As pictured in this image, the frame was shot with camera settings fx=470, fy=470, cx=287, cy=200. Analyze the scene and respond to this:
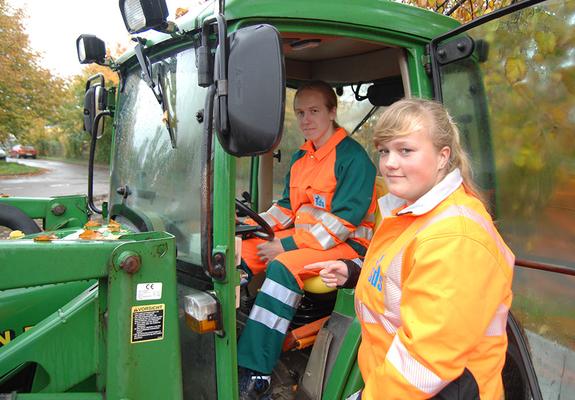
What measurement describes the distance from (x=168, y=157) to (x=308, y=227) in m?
0.78

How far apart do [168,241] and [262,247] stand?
90cm

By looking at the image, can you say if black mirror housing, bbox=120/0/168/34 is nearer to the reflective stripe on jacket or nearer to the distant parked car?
the reflective stripe on jacket

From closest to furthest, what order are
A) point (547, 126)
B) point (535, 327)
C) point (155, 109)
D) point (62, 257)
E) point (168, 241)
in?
1. point (62, 257)
2. point (168, 241)
3. point (547, 126)
4. point (155, 109)
5. point (535, 327)

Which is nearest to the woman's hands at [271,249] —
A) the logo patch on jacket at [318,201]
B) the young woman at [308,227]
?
the young woman at [308,227]

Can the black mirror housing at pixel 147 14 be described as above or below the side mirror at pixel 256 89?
above

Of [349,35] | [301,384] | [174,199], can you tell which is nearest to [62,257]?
[174,199]

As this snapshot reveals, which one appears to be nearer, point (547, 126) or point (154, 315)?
point (154, 315)

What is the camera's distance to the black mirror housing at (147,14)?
1.68 metres

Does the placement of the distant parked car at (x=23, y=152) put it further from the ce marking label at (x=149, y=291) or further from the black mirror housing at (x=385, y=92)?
the ce marking label at (x=149, y=291)

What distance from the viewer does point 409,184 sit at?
1.42m

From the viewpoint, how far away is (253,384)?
75.7 inches

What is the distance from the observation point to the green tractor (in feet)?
4.75

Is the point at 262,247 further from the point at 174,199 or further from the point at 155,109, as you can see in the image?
the point at 155,109

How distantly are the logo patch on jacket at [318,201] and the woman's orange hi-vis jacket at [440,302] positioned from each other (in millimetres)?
979
